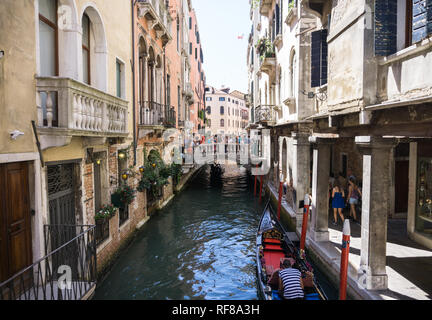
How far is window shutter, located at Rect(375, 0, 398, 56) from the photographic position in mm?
4355

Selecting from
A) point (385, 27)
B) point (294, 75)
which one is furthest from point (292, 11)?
Result: point (385, 27)

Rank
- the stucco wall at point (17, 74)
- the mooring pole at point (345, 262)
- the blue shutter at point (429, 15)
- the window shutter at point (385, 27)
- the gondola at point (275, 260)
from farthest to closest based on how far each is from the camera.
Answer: the gondola at point (275, 260), the mooring pole at point (345, 262), the window shutter at point (385, 27), the stucco wall at point (17, 74), the blue shutter at point (429, 15)

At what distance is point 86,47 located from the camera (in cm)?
630

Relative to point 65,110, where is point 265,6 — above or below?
above

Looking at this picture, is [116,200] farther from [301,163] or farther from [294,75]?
[294,75]

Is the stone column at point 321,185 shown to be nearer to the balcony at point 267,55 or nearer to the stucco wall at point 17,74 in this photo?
the stucco wall at point 17,74

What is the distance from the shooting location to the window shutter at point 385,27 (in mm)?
4355

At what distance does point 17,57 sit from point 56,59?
1327 mm

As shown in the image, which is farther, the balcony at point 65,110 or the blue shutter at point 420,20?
the balcony at point 65,110

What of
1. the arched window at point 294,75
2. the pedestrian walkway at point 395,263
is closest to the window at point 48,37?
the pedestrian walkway at point 395,263

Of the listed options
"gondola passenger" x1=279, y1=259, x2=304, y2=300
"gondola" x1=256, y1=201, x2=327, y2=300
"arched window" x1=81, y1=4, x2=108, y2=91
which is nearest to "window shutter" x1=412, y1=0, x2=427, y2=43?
"gondola passenger" x1=279, y1=259, x2=304, y2=300

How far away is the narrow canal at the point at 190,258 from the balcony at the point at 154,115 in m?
3.46

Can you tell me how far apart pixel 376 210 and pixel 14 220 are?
17.1 ft

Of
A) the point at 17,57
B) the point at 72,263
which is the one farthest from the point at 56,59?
the point at 72,263
